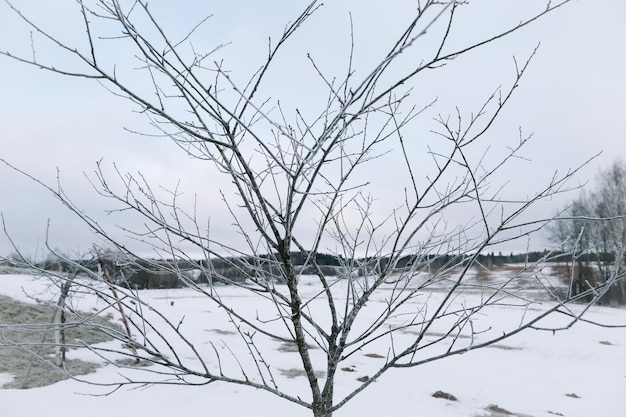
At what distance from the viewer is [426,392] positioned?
298 inches

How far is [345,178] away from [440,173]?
48 cm

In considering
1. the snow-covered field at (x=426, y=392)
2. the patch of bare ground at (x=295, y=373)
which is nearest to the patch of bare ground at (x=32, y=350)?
the snow-covered field at (x=426, y=392)

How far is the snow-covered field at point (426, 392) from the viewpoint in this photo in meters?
6.41

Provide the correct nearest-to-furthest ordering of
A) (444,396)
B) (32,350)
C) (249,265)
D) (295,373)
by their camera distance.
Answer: (249,265)
(32,350)
(444,396)
(295,373)

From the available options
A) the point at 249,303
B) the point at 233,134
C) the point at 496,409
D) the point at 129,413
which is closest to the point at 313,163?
the point at 233,134

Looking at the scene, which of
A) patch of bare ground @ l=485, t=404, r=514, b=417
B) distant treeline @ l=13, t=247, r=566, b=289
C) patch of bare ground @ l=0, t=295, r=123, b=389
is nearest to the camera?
distant treeline @ l=13, t=247, r=566, b=289

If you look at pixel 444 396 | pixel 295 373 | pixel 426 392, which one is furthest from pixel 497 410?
pixel 295 373

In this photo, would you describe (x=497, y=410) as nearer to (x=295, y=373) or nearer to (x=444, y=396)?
(x=444, y=396)

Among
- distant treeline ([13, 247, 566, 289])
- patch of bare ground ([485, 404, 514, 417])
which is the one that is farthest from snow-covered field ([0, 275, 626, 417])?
distant treeline ([13, 247, 566, 289])

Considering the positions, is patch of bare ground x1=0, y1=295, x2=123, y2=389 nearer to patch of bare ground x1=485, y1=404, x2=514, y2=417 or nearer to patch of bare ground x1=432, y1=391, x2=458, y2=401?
patch of bare ground x1=432, y1=391, x2=458, y2=401

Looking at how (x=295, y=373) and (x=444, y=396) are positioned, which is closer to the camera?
(x=444, y=396)

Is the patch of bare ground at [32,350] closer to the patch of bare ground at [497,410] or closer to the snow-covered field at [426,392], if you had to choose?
the snow-covered field at [426,392]

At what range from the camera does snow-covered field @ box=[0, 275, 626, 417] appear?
6.41 metres

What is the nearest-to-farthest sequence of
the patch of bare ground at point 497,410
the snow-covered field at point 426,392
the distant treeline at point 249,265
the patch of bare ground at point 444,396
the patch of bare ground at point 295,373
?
the distant treeline at point 249,265 → the snow-covered field at point 426,392 → the patch of bare ground at point 497,410 → the patch of bare ground at point 444,396 → the patch of bare ground at point 295,373
